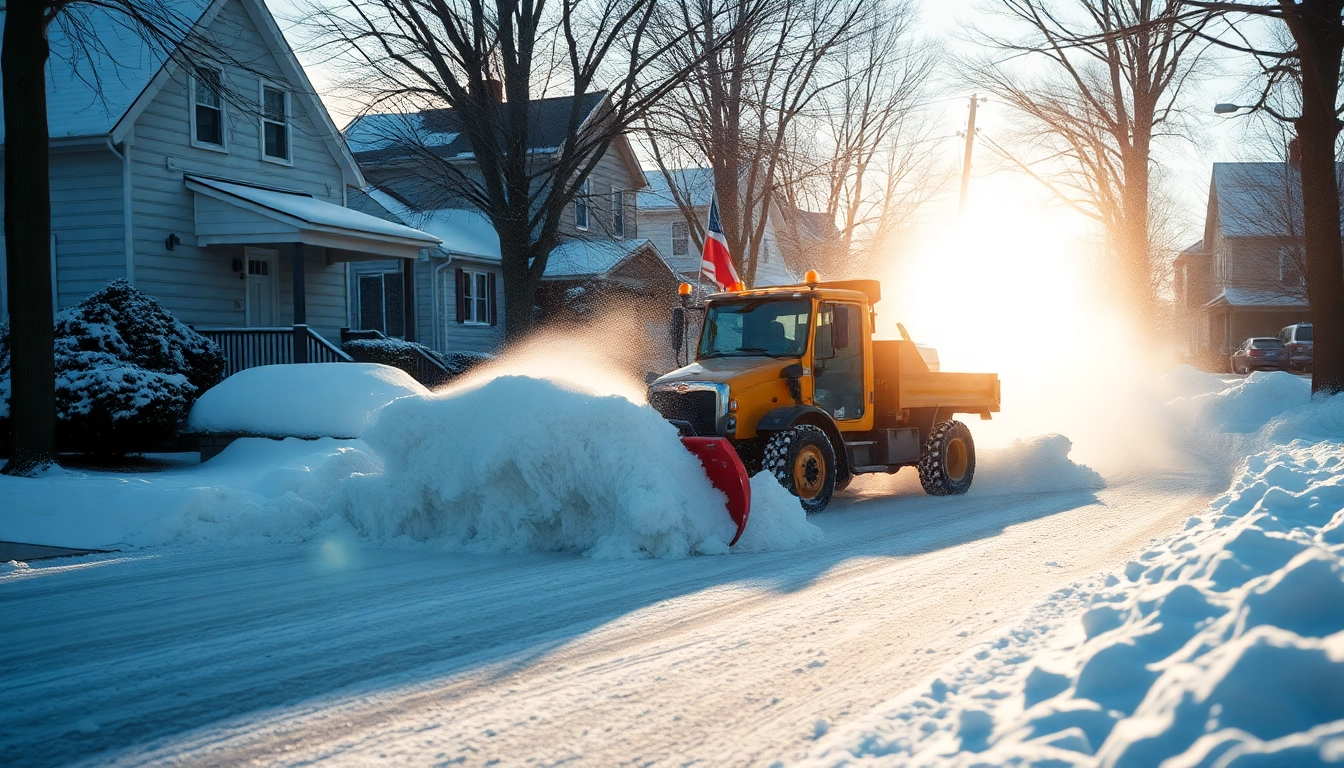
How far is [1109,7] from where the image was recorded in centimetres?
3148

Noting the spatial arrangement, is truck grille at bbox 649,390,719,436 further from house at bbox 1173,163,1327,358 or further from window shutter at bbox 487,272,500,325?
house at bbox 1173,163,1327,358

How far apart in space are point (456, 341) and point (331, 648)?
25543 millimetres

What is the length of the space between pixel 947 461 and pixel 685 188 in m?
15.6

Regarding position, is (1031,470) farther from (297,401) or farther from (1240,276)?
(1240,276)

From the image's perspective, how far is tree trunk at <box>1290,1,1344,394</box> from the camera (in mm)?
16859

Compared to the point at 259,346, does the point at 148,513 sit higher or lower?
lower

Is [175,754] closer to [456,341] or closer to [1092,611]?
[1092,611]

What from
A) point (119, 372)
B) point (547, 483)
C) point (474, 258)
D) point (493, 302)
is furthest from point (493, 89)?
point (493, 302)

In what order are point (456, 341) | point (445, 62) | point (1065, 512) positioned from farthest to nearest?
point (456, 341) → point (445, 62) → point (1065, 512)

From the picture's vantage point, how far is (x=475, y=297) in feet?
102

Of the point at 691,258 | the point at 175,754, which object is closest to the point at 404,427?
the point at 175,754

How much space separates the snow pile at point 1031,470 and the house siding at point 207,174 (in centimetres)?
1263

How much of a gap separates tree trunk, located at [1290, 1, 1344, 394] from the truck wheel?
7827mm

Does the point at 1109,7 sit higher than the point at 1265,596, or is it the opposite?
the point at 1109,7
